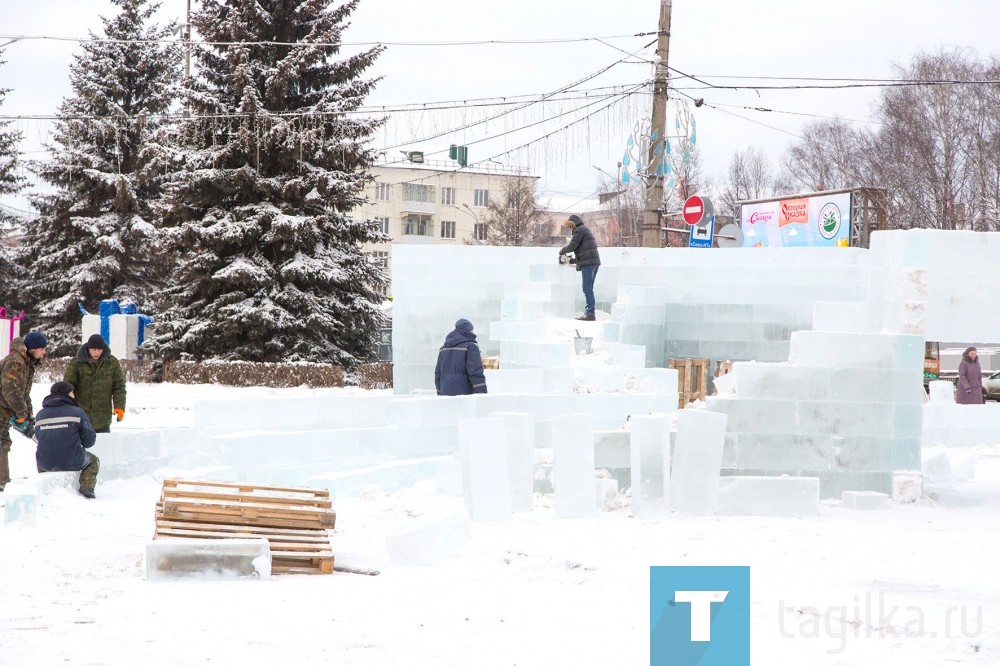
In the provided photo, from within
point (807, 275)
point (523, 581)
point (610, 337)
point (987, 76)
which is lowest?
point (523, 581)

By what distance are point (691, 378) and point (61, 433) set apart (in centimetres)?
823

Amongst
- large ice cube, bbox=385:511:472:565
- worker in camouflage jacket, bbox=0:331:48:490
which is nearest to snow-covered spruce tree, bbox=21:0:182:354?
worker in camouflage jacket, bbox=0:331:48:490

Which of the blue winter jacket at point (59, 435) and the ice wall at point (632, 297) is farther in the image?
the ice wall at point (632, 297)

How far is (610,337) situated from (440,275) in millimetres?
2791

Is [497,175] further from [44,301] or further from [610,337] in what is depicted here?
[610,337]

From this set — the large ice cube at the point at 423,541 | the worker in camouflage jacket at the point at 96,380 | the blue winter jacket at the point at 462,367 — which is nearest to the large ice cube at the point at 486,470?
the large ice cube at the point at 423,541

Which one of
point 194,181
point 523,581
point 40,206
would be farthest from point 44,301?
point 523,581

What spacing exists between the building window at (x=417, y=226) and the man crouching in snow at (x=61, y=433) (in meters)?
60.7

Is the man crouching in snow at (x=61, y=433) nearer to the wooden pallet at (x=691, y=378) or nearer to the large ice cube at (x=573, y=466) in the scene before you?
the large ice cube at (x=573, y=466)

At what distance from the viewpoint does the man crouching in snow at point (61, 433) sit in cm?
888

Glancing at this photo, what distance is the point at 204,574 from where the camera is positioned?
679 centimetres

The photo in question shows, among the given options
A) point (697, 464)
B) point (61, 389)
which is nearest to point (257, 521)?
point (61, 389)

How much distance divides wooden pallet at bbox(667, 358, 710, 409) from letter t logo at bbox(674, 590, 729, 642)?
7652mm

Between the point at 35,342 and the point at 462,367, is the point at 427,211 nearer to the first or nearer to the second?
the point at 462,367
